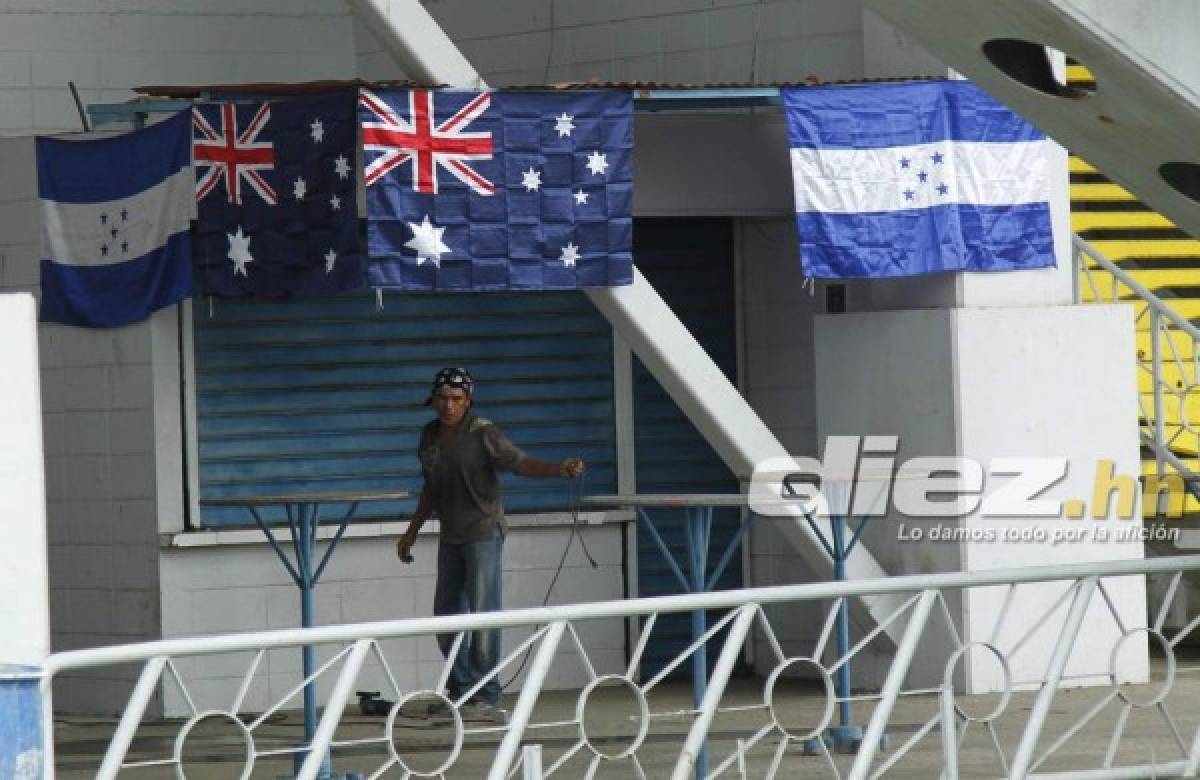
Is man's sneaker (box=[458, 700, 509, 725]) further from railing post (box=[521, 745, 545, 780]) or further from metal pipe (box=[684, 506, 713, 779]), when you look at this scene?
railing post (box=[521, 745, 545, 780])

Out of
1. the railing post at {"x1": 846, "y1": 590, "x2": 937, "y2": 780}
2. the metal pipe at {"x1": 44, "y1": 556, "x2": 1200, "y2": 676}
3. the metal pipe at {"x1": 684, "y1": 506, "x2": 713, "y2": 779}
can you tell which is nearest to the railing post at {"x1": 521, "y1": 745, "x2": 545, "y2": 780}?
the metal pipe at {"x1": 44, "y1": 556, "x2": 1200, "y2": 676}

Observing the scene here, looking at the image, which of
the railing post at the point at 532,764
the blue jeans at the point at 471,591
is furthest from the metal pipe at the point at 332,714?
the blue jeans at the point at 471,591

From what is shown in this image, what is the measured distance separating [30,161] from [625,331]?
3279 millimetres

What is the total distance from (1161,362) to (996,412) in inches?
81.0

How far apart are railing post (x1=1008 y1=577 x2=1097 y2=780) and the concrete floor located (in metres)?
1.35

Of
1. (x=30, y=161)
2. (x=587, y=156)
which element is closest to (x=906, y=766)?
(x=587, y=156)

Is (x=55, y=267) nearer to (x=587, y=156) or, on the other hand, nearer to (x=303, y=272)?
(x=303, y=272)

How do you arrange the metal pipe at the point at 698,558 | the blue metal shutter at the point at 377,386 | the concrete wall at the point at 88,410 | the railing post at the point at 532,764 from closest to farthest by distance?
1. the railing post at the point at 532,764
2. the metal pipe at the point at 698,558
3. the concrete wall at the point at 88,410
4. the blue metal shutter at the point at 377,386

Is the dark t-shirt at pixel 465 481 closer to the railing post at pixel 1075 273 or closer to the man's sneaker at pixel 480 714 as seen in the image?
the man's sneaker at pixel 480 714

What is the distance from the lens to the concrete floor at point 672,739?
37.8 ft

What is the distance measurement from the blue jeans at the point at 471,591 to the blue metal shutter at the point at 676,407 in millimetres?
1860

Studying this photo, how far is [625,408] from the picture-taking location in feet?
49.3

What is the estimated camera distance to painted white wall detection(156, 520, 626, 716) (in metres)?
13.9

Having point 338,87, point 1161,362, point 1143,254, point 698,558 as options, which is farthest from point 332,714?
point 1143,254
